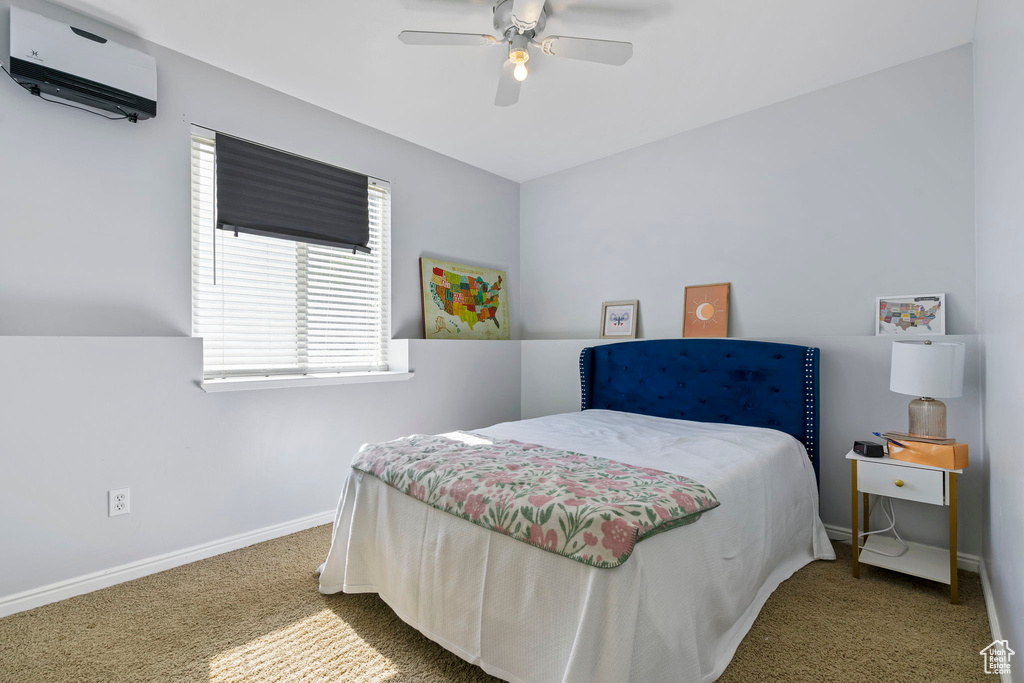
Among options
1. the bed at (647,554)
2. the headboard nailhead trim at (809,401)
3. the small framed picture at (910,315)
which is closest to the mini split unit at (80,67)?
the bed at (647,554)

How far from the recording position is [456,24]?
227cm

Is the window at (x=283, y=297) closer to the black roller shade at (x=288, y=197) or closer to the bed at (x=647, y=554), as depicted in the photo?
the black roller shade at (x=288, y=197)

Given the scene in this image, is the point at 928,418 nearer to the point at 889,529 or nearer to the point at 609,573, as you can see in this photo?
the point at 889,529

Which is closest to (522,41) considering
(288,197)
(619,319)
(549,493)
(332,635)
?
(288,197)

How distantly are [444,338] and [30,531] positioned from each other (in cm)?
245

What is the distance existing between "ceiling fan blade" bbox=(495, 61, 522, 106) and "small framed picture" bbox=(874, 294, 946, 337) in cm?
223

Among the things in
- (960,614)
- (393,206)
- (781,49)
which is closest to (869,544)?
(960,614)

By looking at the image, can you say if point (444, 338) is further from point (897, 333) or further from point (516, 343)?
point (897, 333)

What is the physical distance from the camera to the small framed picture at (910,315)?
2477 millimetres

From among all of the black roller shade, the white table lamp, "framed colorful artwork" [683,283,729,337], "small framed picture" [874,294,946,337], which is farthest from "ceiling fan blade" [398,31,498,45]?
"small framed picture" [874,294,946,337]

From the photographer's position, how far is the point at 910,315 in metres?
2.56

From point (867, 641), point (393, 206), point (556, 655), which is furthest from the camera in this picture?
point (393, 206)

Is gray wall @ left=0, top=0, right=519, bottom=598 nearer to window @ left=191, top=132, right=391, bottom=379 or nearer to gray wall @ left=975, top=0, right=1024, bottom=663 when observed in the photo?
window @ left=191, top=132, right=391, bottom=379

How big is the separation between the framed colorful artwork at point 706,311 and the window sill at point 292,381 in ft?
6.45
